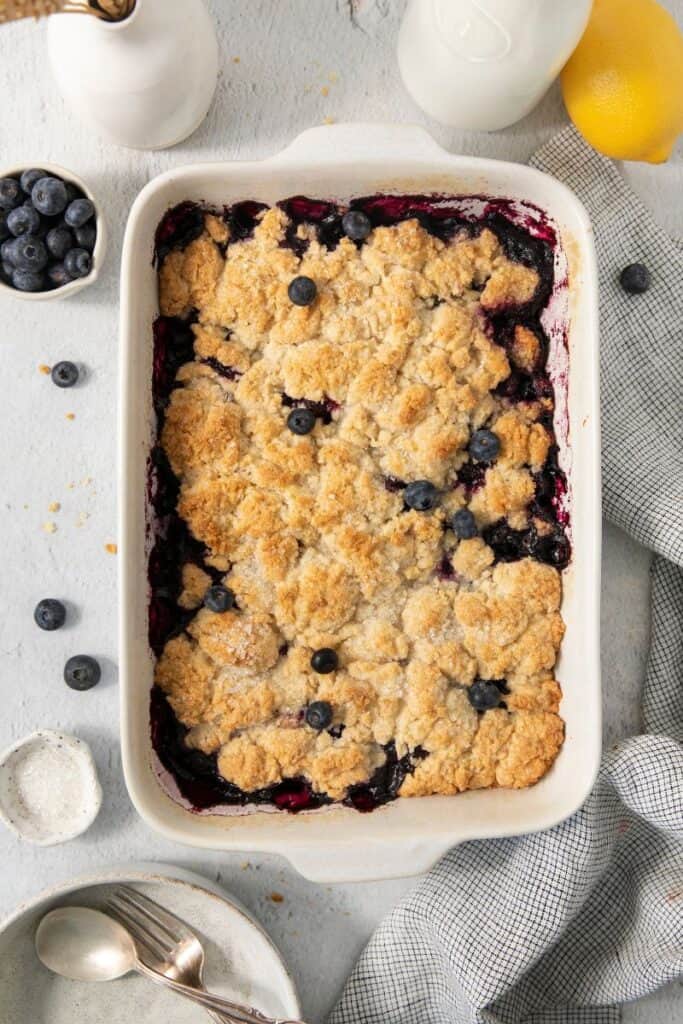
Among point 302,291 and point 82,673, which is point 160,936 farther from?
point 302,291

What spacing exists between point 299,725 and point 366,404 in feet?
1.91

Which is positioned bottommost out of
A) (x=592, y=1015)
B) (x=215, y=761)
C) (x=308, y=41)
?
(x=592, y=1015)

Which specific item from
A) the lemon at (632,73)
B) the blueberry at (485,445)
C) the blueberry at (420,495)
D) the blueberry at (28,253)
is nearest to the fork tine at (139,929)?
the blueberry at (420,495)

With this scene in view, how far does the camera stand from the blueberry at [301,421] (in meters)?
1.86

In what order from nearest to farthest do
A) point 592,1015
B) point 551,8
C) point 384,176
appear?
point 551,8
point 384,176
point 592,1015

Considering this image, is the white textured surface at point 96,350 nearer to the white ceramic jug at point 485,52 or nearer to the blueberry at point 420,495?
the white ceramic jug at point 485,52

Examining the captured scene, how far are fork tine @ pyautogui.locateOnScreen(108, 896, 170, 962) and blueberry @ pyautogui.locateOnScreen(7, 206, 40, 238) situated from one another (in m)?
1.27

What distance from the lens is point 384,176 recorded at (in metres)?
1.84

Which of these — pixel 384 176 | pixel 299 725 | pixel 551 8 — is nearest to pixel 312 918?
pixel 299 725

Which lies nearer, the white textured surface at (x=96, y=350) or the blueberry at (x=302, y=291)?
the blueberry at (x=302, y=291)

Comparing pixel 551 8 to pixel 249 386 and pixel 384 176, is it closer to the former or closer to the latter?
pixel 384 176

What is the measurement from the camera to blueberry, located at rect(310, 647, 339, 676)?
1878mm

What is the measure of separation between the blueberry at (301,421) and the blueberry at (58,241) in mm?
525

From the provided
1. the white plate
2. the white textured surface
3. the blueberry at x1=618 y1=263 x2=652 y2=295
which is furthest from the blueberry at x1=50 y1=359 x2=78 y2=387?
the blueberry at x1=618 y1=263 x2=652 y2=295
